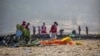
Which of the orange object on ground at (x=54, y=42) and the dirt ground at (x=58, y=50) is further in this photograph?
the orange object on ground at (x=54, y=42)

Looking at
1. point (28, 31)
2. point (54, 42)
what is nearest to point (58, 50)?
point (54, 42)

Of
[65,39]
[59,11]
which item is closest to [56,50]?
[65,39]

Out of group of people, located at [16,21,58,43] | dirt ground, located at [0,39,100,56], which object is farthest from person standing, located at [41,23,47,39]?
dirt ground, located at [0,39,100,56]

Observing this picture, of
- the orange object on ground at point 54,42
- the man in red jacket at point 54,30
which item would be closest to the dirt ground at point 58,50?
the orange object on ground at point 54,42

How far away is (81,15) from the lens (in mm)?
3553

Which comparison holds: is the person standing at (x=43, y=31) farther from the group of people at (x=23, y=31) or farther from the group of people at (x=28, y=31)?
the group of people at (x=23, y=31)

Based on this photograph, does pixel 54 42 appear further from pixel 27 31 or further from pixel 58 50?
pixel 27 31

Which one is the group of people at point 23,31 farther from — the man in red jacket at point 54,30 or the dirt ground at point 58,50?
the man in red jacket at point 54,30

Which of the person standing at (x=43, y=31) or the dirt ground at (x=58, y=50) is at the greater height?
the person standing at (x=43, y=31)

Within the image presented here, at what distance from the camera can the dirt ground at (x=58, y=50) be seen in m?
3.40

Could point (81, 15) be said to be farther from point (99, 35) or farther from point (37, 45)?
point (37, 45)

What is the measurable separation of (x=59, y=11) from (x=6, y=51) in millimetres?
845

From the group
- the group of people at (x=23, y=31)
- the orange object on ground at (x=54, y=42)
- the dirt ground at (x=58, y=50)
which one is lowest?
the dirt ground at (x=58, y=50)

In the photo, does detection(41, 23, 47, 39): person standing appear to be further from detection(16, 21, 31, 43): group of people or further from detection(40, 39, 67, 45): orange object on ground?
detection(16, 21, 31, 43): group of people
